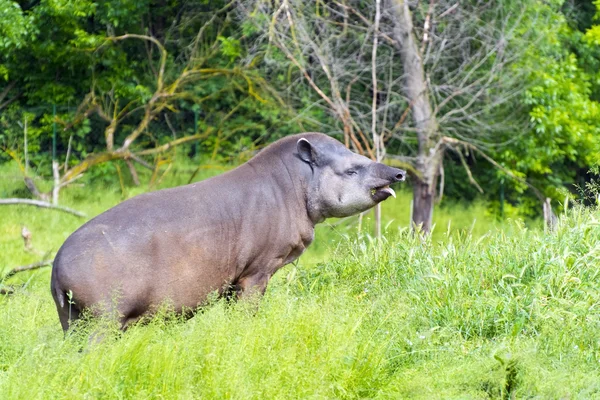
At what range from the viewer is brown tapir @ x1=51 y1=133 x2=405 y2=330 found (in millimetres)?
6285

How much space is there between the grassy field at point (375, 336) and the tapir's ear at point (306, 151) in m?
1.05

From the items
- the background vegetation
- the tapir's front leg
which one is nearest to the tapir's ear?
the tapir's front leg

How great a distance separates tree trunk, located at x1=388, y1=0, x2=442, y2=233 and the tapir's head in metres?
9.14

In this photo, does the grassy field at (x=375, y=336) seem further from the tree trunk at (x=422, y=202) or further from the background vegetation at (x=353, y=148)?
the tree trunk at (x=422, y=202)

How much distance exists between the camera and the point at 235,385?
530 centimetres

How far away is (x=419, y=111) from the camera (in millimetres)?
16797

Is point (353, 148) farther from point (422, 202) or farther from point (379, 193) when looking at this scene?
point (379, 193)

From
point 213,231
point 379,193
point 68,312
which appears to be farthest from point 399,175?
point 68,312

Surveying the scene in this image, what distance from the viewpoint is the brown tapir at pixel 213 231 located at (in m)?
6.29

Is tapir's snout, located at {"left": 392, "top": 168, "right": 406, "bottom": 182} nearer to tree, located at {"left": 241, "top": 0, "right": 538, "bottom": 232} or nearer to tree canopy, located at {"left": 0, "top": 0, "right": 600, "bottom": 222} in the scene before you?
tree canopy, located at {"left": 0, "top": 0, "right": 600, "bottom": 222}

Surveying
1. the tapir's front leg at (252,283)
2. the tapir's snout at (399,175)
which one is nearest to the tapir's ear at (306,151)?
the tapir's snout at (399,175)

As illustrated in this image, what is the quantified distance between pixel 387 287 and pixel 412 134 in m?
12.3

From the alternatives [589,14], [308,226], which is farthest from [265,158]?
[589,14]

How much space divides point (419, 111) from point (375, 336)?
1049 cm
